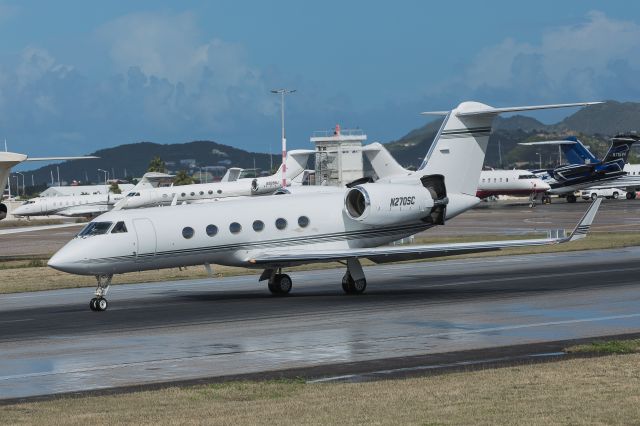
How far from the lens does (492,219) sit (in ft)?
253

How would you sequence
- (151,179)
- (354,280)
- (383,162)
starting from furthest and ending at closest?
(151,179) < (383,162) < (354,280)

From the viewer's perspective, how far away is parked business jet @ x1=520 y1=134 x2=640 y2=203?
102m

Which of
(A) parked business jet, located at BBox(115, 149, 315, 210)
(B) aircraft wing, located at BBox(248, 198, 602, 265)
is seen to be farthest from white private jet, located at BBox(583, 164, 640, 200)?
(B) aircraft wing, located at BBox(248, 198, 602, 265)

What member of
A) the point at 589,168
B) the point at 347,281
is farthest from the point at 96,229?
the point at 589,168

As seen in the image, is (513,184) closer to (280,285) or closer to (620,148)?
(620,148)

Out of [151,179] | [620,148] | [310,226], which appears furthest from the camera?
[151,179]

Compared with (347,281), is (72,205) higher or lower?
higher

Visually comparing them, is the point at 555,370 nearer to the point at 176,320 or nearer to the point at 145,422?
the point at 145,422

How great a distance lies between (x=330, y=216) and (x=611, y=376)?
15582 mm

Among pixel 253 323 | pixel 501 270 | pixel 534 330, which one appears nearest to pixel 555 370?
pixel 534 330

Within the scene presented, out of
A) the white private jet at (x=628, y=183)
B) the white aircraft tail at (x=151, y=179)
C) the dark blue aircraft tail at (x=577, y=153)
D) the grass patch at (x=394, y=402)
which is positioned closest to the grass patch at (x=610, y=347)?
the grass patch at (x=394, y=402)

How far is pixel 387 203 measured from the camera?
1180 inches

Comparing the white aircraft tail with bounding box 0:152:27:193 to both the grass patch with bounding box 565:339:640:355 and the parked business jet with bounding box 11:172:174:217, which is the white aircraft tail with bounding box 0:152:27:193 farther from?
the parked business jet with bounding box 11:172:174:217

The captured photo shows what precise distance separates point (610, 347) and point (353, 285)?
1217 cm
